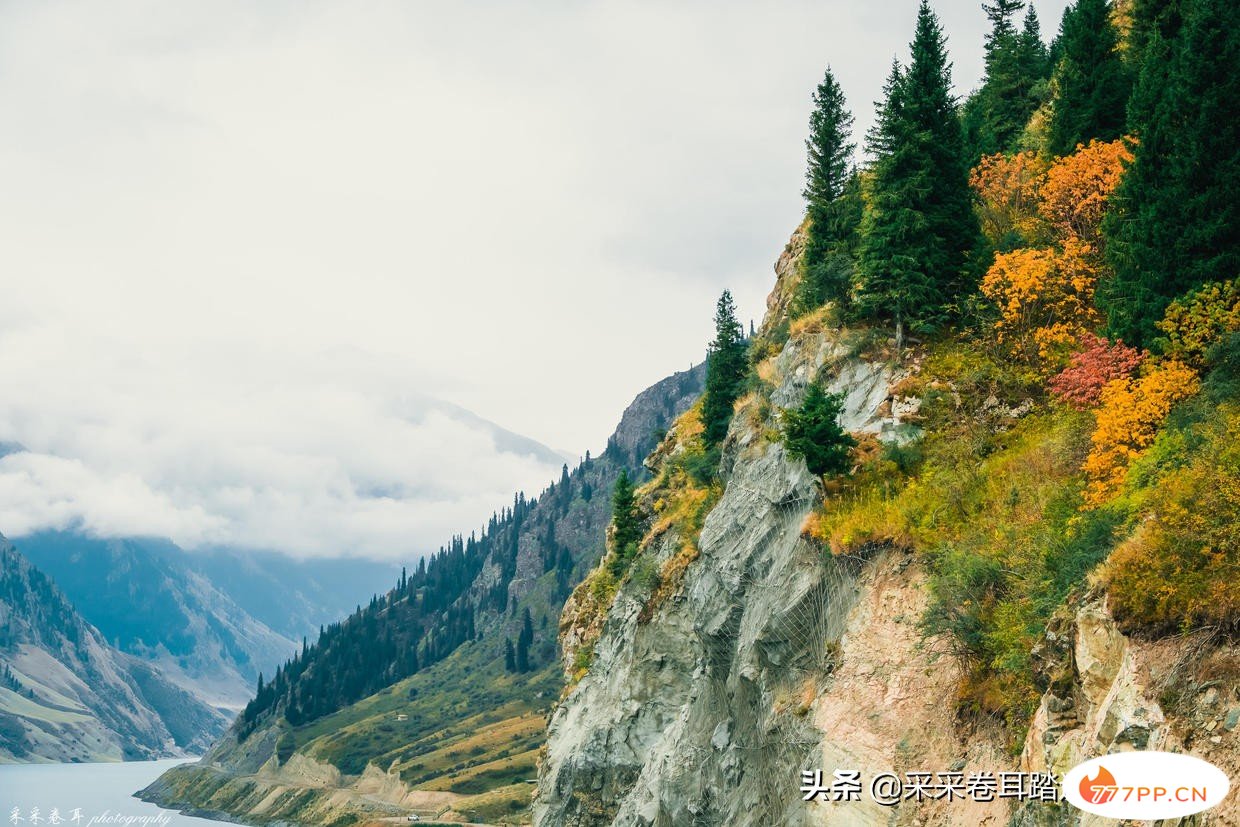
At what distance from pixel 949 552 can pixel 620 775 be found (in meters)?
32.6

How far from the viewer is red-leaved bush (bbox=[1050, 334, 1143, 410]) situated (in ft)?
81.9

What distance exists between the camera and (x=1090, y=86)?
134 feet

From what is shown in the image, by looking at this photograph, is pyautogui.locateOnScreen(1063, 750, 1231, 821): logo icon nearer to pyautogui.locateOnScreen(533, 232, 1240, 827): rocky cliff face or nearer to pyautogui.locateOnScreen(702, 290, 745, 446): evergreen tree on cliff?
pyautogui.locateOnScreen(533, 232, 1240, 827): rocky cliff face

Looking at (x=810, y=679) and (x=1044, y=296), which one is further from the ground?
(x=1044, y=296)

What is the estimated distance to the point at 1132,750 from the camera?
51.1 ft

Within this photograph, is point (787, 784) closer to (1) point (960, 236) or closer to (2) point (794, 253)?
(1) point (960, 236)

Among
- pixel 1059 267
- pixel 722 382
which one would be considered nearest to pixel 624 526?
pixel 722 382

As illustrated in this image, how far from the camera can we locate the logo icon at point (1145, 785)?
14.0m

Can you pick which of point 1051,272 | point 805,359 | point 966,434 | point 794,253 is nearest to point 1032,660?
point 966,434

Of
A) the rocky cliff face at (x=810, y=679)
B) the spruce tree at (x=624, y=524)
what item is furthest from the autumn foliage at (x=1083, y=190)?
the spruce tree at (x=624, y=524)

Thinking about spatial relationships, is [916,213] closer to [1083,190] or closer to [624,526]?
[1083,190]

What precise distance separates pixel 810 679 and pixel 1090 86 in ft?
97.7

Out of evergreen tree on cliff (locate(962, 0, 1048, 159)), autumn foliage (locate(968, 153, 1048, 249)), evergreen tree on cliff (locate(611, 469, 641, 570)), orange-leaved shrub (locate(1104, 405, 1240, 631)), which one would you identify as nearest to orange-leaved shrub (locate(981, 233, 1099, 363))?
autumn foliage (locate(968, 153, 1048, 249))

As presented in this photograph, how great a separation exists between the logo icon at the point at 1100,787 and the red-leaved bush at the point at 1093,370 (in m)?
12.4
